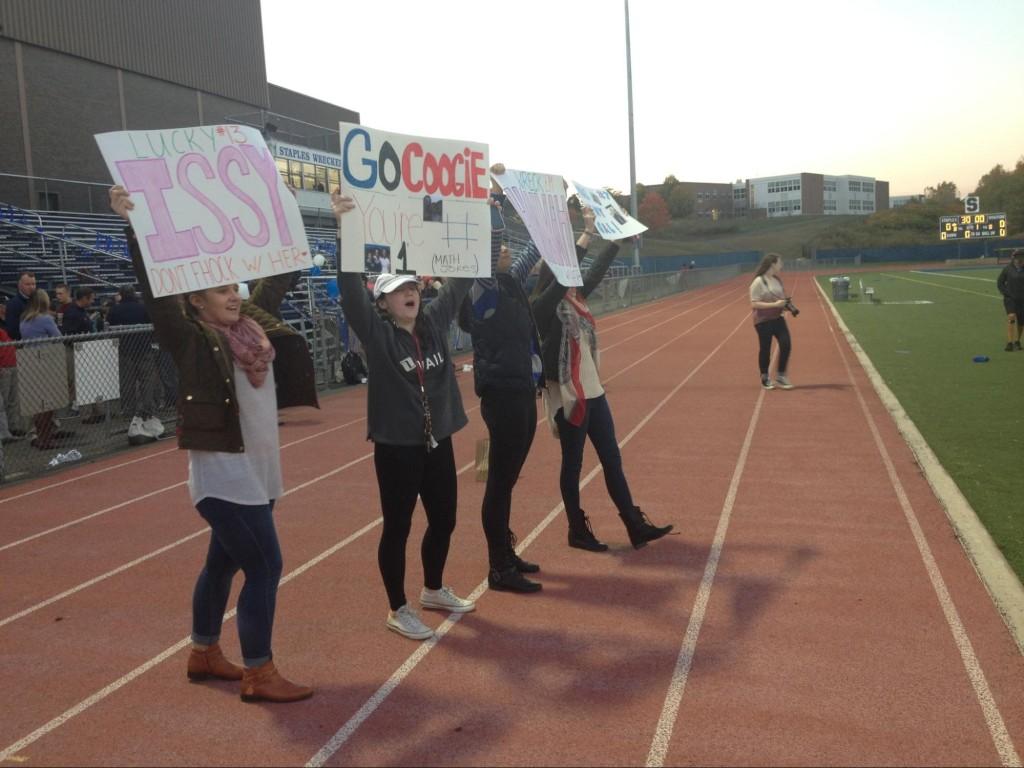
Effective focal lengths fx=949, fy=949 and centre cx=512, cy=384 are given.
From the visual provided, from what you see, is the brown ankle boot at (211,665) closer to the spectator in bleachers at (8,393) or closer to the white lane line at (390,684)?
the white lane line at (390,684)

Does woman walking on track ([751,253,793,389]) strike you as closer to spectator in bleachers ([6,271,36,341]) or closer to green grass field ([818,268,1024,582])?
green grass field ([818,268,1024,582])

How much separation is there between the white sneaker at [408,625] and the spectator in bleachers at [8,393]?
7.24 metres

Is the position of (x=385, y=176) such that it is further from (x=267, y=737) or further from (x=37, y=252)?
(x=37, y=252)

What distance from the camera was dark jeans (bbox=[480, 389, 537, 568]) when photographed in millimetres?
5254

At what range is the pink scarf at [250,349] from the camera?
3.88 m

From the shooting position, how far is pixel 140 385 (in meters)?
11.6

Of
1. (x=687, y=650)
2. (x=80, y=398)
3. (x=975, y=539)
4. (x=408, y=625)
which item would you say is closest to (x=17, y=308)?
(x=80, y=398)

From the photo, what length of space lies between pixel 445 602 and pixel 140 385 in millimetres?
7875

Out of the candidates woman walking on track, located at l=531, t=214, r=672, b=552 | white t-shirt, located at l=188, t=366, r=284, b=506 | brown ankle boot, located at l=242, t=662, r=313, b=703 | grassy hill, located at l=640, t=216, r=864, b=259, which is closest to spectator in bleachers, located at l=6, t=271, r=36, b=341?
woman walking on track, located at l=531, t=214, r=672, b=552

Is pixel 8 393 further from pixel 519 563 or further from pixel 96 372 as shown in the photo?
pixel 519 563

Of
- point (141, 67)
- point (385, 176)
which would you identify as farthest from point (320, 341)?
point (141, 67)

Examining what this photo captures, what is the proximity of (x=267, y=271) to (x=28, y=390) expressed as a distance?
→ 758 cm

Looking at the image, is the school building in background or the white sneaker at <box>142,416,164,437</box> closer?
the white sneaker at <box>142,416,164,437</box>

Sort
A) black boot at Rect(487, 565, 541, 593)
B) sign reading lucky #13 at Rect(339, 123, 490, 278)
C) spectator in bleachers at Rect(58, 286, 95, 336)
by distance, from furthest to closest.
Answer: spectator in bleachers at Rect(58, 286, 95, 336), black boot at Rect(487, 565, 541, 593), sign reading lucky #13 at Rect(339, 123, 490, 278)
